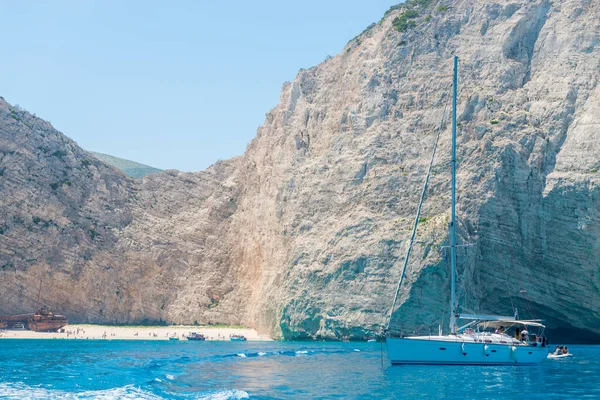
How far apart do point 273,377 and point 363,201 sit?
1176 inches

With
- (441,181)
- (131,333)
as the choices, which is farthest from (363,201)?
(131,333)

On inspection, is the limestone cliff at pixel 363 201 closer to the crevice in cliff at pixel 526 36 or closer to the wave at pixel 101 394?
the crevice in cliff at pixel 526 36

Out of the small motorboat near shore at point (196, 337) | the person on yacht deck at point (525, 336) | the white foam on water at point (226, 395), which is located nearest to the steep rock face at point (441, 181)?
the small motorboat near shore at point (196, 337)

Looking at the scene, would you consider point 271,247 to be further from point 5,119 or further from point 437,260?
point 5,119

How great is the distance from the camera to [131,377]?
33.0m

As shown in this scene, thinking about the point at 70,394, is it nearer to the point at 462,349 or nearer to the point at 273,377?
the point at 273,377

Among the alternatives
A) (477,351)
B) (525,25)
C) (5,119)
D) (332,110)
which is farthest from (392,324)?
(5,119)

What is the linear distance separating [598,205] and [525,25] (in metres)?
20.3

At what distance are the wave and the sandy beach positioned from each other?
37033mm

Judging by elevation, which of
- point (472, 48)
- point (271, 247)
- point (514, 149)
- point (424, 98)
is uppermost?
point (472, 48)

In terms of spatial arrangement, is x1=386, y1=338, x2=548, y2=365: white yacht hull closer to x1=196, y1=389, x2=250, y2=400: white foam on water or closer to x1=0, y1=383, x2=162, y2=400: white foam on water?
x1=196, y1=389, x2=250, y2=400: white foam on water

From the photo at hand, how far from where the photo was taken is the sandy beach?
67206mm

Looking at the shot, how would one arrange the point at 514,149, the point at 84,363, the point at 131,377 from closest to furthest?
the point at 131,377
the point at 84,363
the point at 514,149

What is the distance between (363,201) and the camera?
6131cm
